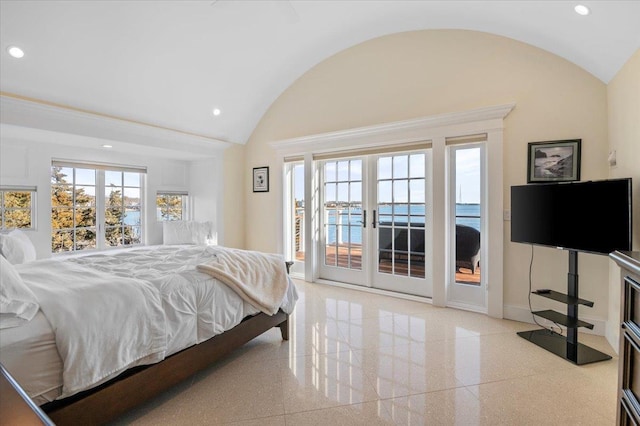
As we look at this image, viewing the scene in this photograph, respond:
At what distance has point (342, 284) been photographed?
14.7 feet

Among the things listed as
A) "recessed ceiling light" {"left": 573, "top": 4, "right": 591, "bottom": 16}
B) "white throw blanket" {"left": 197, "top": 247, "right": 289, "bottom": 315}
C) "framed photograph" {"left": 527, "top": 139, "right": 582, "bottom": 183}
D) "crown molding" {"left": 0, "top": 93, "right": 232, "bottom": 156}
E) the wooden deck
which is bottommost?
the wooden deck

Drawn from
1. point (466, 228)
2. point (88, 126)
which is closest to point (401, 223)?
point (466, 228)

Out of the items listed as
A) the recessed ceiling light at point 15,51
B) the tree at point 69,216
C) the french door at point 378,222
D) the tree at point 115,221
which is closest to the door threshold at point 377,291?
the french door at point 378,222

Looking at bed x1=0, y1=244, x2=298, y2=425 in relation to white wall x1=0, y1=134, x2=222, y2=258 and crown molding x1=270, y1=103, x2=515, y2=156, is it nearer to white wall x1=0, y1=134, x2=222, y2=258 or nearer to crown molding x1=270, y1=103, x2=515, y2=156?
white wall x1=0, y1=134, x2=222, y2=258

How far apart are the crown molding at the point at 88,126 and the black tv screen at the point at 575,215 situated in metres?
4.14

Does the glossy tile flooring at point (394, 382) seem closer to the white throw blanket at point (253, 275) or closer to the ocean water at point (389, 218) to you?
the white throw blanket at point (253, 275)

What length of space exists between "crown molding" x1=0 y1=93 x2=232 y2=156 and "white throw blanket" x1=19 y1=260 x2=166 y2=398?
2.02 metres

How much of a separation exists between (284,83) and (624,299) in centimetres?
454

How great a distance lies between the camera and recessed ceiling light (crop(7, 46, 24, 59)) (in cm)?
268

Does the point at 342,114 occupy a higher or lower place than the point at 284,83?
lower

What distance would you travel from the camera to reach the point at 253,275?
2.51m

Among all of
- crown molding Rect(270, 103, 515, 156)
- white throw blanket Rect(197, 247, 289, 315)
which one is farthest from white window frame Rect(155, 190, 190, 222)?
white throw blanket Rect(197, 247, 289, 315)

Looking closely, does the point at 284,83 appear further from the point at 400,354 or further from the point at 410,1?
the point at 400,354

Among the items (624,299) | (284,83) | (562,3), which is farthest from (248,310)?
(284,83)
